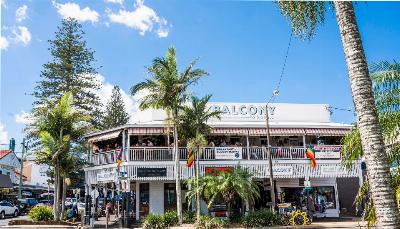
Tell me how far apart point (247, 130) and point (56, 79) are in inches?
989

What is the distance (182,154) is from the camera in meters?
24.9

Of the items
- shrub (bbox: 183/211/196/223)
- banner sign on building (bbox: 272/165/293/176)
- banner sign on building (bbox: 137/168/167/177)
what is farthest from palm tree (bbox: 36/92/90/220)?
banner sign on building (bbox: 272/165/293/176)

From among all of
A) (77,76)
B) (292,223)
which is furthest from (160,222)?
(77,76)

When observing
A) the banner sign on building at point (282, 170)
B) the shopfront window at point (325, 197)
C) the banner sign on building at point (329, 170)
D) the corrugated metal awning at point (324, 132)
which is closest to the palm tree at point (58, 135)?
the banner sign on building at point (282, 170)

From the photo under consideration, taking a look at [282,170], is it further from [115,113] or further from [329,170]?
[115,113]

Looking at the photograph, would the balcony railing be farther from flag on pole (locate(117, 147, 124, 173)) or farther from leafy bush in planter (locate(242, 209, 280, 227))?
leafy bush in planter (locate(242, 209, 280, 227))

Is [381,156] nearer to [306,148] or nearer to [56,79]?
[306,148]

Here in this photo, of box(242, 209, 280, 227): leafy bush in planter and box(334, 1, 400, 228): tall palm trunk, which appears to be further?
box(242, 209, 280, 227): leafy bush in planter

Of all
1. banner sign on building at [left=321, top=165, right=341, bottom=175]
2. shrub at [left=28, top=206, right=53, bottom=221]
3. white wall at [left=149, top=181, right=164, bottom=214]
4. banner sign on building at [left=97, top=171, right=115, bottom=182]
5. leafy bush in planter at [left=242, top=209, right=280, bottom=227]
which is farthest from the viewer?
white wall at [left=149, top=181, right=164, bottom=214]

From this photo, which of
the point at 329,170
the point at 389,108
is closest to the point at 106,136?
the point at 329,170

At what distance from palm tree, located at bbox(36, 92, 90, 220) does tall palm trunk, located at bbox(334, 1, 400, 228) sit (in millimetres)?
19925

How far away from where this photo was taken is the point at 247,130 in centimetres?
2538

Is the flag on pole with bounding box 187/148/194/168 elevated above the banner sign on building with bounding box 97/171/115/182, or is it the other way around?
the flag on pole with bounding box 187/148/194/168

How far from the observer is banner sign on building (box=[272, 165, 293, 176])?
2518 cm
